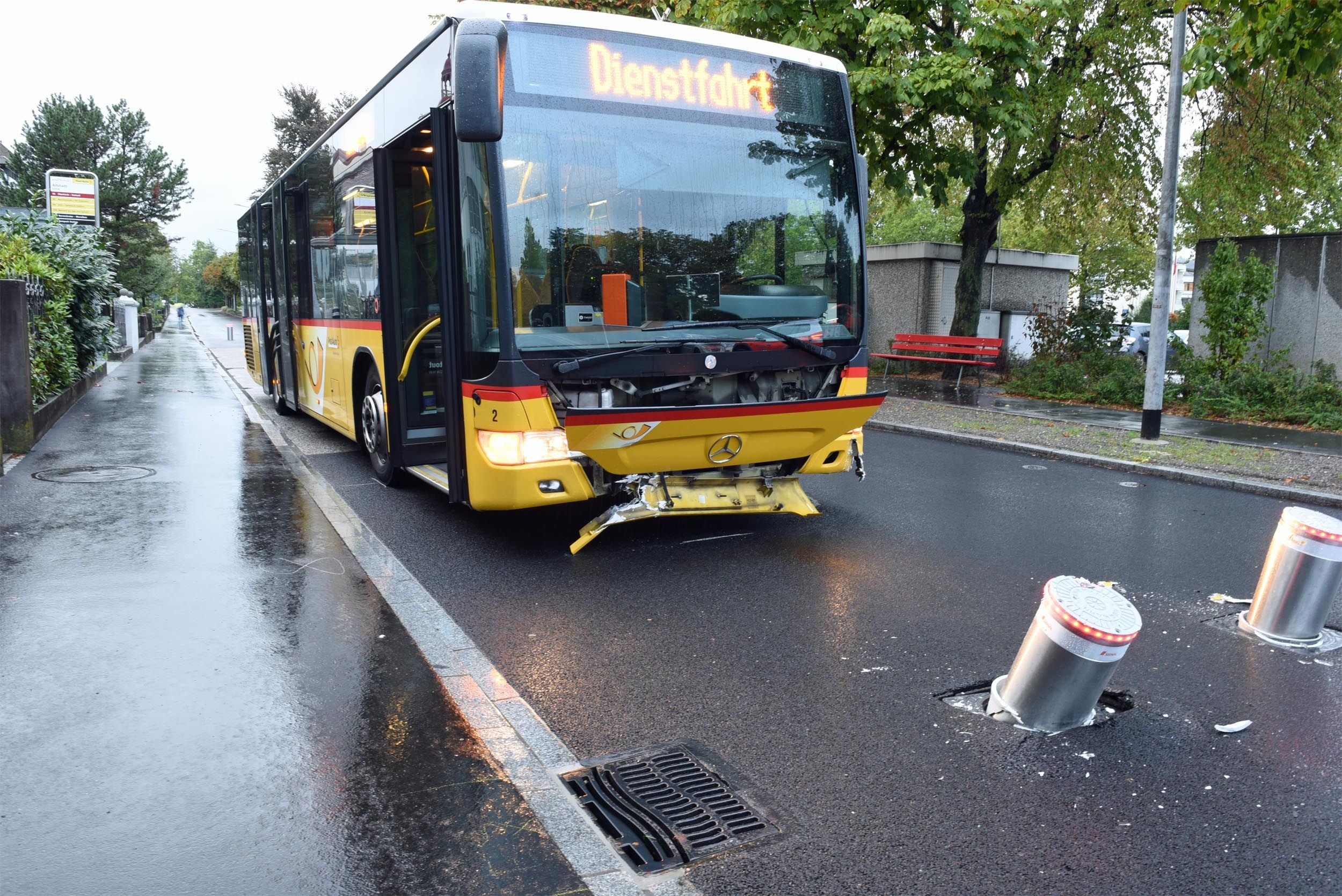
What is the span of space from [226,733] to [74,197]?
26.6 metres

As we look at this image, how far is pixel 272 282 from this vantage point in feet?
44.3

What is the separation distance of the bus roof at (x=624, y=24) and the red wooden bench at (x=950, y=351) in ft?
40.0

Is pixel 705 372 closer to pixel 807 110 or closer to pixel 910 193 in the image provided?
pixel 807 110

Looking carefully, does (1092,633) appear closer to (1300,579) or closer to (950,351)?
(1300,579)

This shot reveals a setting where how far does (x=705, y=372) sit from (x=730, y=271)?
0.75 meters

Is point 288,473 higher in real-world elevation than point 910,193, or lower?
lower

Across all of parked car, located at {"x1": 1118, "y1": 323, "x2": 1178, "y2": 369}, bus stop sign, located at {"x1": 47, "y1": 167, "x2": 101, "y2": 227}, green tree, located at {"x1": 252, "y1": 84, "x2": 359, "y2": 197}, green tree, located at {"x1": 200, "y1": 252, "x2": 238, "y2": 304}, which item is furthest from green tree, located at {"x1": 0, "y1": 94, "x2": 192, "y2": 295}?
parked car, located at {"x1": 1118, "y1": 323, "x2": 1178, "y2": 369}

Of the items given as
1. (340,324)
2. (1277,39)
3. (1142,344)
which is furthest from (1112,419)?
(1142,344)

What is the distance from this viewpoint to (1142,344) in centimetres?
2686

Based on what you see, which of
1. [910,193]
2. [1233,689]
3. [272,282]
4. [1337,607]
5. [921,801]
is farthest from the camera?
[910,193]

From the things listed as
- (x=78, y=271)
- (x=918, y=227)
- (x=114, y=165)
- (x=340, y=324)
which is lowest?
(x=340, y=324)

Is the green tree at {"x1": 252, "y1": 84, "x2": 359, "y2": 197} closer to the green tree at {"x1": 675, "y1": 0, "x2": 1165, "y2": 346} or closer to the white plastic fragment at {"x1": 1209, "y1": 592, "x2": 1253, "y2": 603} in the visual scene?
the green tree at {"x1": 675, "y1": 0, "x2": 1165, "y2": 346}

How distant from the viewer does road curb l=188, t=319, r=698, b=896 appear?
9.81 ft

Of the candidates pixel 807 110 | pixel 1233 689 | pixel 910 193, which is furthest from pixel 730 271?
pixel 910 193
